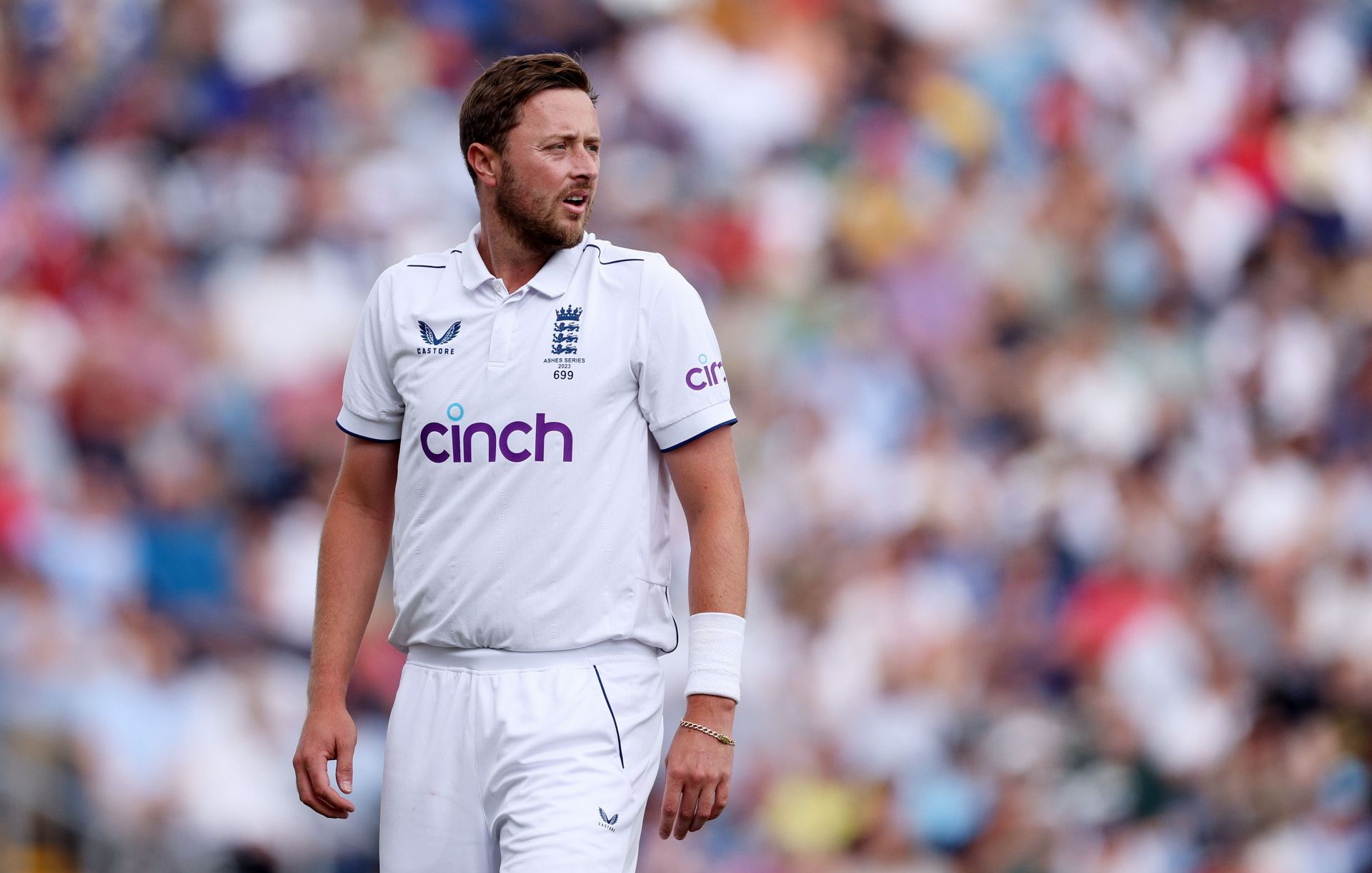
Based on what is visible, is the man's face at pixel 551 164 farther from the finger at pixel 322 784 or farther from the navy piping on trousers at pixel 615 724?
the finger at pixel 322 784

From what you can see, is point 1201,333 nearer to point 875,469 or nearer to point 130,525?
point 875,469

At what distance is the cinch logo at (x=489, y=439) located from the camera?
3008 mm

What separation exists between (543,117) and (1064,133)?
243 inches

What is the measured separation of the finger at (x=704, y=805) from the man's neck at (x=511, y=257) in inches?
38.8

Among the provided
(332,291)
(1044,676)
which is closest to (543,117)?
(332,291)

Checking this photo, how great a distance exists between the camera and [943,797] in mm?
7020

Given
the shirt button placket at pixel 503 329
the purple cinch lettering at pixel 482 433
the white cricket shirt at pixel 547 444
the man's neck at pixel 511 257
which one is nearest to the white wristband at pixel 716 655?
the white cricket shirt at pixel 547 444

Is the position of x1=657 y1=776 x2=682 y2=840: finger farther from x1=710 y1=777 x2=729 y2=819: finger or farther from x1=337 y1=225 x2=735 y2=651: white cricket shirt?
x1=337 y1=225 x2=735 y2=651: white cricket shirt

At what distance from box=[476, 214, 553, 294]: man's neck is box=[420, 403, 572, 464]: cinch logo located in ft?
0.90

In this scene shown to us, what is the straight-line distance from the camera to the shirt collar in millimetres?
3104

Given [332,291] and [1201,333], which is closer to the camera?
[332,291]

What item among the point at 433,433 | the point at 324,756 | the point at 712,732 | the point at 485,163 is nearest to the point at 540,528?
the point at 433,433

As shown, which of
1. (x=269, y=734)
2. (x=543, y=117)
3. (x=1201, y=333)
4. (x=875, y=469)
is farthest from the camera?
(x=1201, y=333)

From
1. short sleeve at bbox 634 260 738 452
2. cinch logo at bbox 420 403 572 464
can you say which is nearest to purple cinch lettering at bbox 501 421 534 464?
cinch logo at bbox 420 403 572 464
